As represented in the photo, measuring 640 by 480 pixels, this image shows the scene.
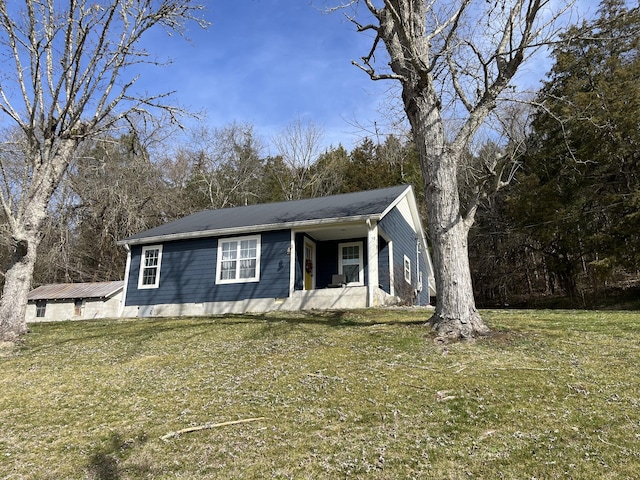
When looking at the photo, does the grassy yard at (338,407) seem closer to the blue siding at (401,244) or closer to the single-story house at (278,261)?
the single-story house at (278,261)

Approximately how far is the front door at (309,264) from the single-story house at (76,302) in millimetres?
9502

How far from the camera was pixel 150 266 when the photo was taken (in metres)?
16.2

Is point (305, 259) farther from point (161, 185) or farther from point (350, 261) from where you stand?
point (161, 185)

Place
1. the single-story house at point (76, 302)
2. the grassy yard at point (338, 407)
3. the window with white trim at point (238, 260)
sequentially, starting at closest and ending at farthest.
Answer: the grassy yard at point (338, 407) < the window with white trim at point (238, 260) < the single-story house at point (76, 302)

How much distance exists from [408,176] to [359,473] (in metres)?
27.1

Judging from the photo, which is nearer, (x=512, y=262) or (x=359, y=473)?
(x=359, y=473)

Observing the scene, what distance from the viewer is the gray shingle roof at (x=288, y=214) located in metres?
14.1

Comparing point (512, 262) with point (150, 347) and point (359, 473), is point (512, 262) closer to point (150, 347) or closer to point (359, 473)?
point (150, 347)

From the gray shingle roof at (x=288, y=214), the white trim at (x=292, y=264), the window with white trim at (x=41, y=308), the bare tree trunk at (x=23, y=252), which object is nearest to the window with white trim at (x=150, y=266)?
the gray shingle roof at (x=288, y=214)

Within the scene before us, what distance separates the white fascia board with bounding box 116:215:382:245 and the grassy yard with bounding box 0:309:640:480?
5.48 m

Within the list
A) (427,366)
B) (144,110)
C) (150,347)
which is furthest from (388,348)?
(144,110)

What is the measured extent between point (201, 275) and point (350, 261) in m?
5.14

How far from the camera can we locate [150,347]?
8.42 metres

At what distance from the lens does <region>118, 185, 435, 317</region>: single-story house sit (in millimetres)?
13711
